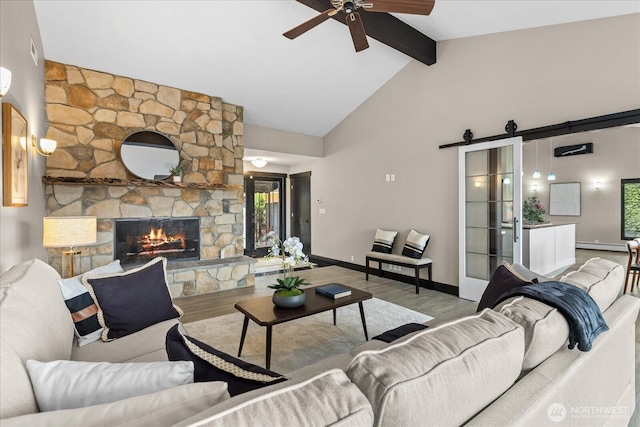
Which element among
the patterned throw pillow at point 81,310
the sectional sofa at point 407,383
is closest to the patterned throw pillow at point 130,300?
the patterned throw pillow at point 81,310

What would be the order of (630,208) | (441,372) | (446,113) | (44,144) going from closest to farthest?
(441,372) → (44,144) → (446,113) → (630,208)

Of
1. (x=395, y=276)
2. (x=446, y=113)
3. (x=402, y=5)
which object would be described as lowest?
(x=395, y=276)

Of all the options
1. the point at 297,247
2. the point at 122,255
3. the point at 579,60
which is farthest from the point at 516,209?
the point at 122,255

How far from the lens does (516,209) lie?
3881mm

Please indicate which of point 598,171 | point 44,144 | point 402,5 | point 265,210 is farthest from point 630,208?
point 44,144

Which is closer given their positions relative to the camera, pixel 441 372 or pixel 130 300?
pixel 441 372

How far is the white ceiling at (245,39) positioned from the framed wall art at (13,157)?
1.64 metres

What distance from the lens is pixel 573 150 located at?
828cm

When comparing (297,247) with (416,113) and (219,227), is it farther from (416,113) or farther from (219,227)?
(416,113)

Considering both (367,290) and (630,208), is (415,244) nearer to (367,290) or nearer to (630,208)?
(367,290)

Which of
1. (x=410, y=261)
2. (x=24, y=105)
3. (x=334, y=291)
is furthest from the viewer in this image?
(x=410, y=261)

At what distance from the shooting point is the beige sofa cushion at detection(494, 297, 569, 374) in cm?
104

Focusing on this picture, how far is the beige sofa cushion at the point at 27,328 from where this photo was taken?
0.80m

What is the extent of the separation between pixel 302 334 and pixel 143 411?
102 inches
